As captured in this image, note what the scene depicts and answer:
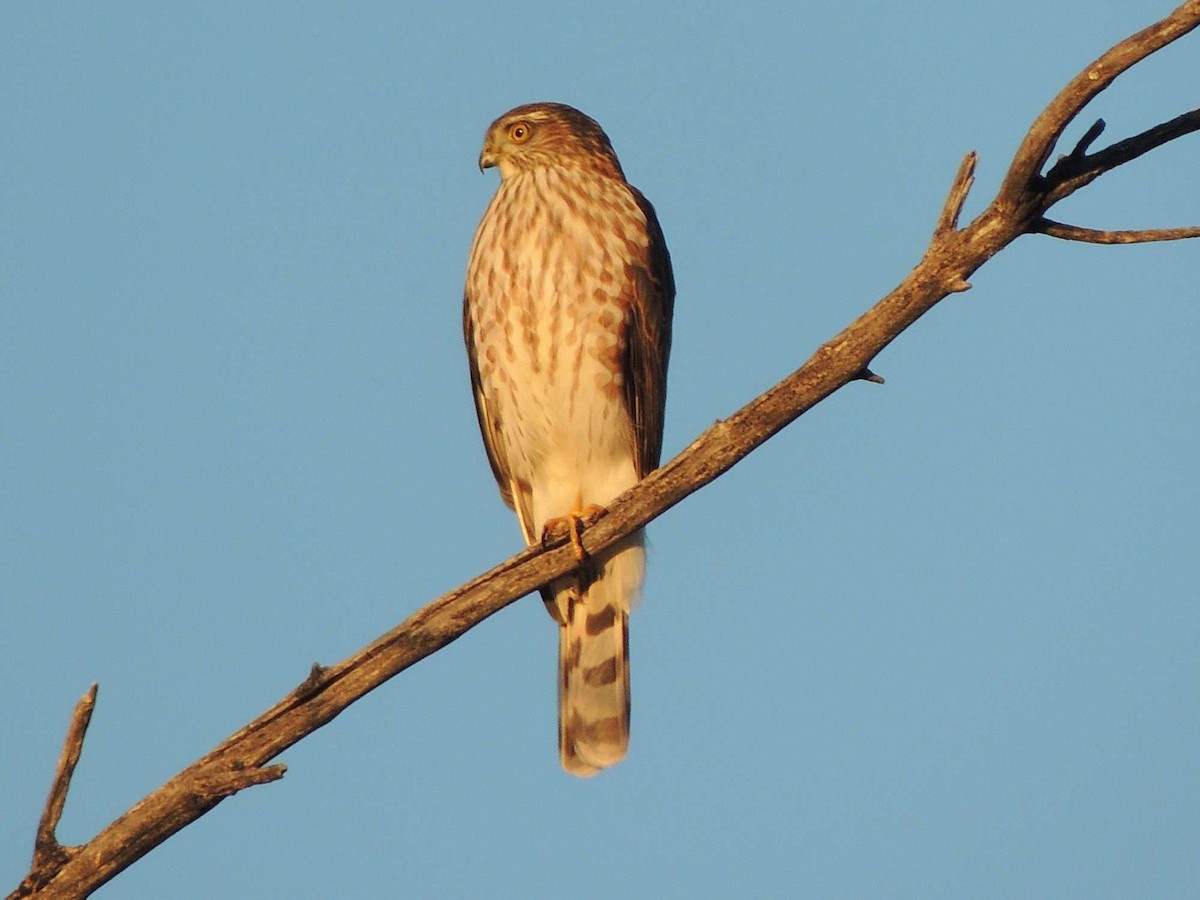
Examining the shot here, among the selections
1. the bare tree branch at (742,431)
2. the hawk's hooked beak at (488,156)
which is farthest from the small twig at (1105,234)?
the hawk's hooked beak at (488,156)

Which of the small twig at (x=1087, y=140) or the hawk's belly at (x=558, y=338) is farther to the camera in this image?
the hawk's belly at (x=558, y=338)

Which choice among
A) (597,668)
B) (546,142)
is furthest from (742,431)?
(546,142)

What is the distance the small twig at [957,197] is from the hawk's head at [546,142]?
2326 mm

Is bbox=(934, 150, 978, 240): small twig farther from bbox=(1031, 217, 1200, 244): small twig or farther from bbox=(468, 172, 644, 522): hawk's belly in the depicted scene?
bbox=(468, 172, 644, 522): hawk's belly

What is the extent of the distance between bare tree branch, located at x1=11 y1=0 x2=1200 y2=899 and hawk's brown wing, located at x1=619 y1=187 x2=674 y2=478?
1.27 metres

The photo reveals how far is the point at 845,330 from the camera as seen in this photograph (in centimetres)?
429

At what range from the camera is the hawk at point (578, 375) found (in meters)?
5.68

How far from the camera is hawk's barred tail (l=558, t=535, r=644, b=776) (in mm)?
5906

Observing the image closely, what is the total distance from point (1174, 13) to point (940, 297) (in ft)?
2.98

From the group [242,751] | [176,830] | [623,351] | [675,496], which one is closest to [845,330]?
[675,496]

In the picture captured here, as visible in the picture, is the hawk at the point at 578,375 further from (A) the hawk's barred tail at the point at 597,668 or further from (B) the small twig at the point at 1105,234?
(B) the small twig at the point at 1105,234

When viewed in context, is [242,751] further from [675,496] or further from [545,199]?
[545,199]

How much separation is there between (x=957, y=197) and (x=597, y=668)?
8.59ft

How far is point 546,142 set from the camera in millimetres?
6434
